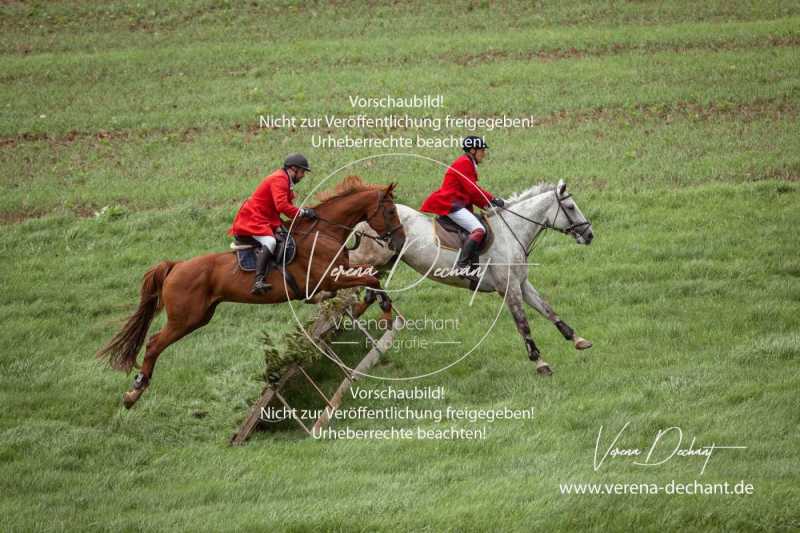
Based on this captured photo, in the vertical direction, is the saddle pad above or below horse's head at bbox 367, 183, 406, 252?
below

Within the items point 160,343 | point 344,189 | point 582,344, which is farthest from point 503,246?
point 160,343

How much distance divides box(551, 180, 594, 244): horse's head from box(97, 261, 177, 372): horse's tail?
6605 millimetres

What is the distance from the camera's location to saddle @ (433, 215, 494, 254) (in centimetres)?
1702

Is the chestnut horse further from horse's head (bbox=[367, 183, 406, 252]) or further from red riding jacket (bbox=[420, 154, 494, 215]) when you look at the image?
red riding jacket (bbox=[420, 154, 494, 215])

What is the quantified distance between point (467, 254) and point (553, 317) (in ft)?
5.87

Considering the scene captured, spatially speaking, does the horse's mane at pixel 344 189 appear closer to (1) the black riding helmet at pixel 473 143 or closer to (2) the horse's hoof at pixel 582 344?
(1) the black riding helmet at pixel 473 143

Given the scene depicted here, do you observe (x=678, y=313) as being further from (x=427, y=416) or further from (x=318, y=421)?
(x=318, y=421)

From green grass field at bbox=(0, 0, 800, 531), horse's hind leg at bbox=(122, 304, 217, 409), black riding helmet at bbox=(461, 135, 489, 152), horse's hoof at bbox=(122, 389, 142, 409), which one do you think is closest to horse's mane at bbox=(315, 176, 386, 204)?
black riding helmet at bbox=(461, 135, 489, 152)

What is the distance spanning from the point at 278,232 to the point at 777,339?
866cm

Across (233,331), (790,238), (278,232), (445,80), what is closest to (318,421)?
(278,232)

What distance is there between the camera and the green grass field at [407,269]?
13.4 m

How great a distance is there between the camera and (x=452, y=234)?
17078 millimetres

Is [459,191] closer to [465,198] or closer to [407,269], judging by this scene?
[465,198]

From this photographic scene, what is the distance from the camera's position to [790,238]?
70.0ft
